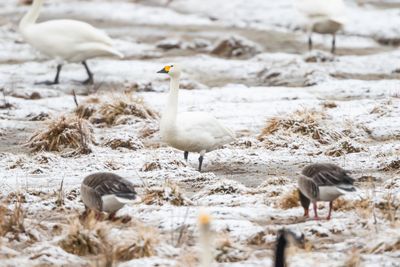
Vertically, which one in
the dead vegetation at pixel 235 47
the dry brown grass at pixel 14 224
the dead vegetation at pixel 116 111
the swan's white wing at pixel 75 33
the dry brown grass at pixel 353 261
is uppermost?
the dry brown grass at pixel 353 261

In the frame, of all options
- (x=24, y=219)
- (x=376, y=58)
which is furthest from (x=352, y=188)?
(x=376, y=58)

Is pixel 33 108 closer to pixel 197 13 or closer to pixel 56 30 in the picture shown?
pixel 56 30

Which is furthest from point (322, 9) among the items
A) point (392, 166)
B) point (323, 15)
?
point (392, 166)

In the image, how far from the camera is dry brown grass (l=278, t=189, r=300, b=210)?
8297 millimetres

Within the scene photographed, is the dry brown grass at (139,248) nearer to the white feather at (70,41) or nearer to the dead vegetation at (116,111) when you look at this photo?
the dead vegetation at (116,111)

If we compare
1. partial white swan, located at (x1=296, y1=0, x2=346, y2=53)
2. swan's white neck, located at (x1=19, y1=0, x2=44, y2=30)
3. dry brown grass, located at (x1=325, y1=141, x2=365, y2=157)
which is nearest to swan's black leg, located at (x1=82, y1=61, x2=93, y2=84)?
swan's white neck, located at (x1=19, y1=0, x2=44, y2=30)

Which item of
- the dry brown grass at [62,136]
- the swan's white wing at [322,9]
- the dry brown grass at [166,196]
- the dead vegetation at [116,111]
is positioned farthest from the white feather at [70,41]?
the dry brown grass at [166,196]

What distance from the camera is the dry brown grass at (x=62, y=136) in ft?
37.7

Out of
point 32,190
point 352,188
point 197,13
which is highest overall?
point 352,188

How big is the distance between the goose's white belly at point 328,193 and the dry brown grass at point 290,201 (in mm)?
657

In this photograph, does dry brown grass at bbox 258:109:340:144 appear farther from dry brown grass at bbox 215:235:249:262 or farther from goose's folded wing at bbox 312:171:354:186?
dry brown grass at bbox 215:235:249:262

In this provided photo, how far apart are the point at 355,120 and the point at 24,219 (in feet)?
20.1

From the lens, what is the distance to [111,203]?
7.61m

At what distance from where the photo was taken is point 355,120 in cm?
1268
